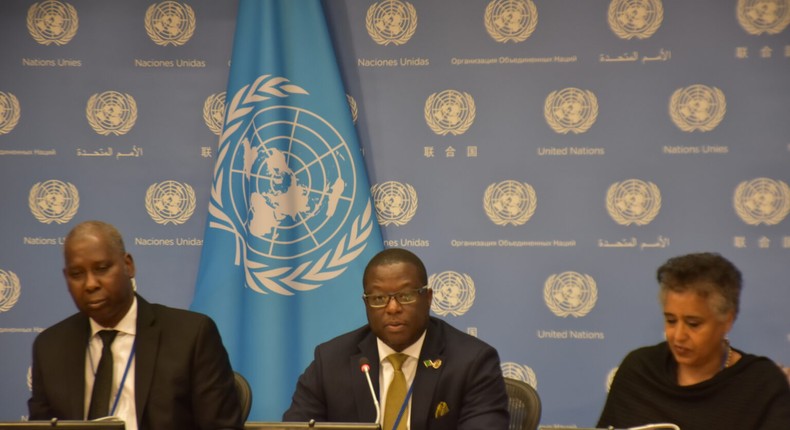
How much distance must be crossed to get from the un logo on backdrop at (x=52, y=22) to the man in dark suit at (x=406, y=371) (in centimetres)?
300

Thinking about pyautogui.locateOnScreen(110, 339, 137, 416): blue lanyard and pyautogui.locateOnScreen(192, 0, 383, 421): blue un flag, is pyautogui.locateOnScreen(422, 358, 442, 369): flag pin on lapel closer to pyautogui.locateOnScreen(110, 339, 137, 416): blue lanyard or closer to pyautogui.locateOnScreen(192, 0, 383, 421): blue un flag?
pyautogui.locateOnScreen(110, 339, 137, 416): blue lanyard

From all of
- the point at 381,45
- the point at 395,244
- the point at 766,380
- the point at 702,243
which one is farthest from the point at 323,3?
the point at 766,380

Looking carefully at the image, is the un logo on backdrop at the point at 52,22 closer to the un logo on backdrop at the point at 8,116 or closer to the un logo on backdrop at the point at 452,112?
the un logo on backdrop at the point at 8,116

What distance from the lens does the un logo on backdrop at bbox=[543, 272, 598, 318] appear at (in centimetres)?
497

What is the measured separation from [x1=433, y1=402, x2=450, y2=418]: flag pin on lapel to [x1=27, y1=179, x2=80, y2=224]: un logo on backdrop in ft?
9.93

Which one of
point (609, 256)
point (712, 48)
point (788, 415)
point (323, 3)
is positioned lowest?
point (788, 415)

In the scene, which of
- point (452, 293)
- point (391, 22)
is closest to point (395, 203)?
point (452, 293)

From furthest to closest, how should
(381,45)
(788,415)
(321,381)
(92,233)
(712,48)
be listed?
1. (381,45)
2. (712,48)
3. (321,381)
4. (92,233)
5. (788,415)

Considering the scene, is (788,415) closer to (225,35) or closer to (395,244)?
(395,244)

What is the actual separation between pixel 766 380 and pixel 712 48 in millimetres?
2483

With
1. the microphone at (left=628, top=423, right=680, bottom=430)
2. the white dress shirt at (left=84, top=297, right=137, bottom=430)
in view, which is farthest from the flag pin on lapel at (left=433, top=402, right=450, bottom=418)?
the white dress shirt at (left=84, top=297, right=137, bottom=430)

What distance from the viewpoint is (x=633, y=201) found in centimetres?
493

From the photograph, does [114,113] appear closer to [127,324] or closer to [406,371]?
[127,324]

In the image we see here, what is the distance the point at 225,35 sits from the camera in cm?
530
